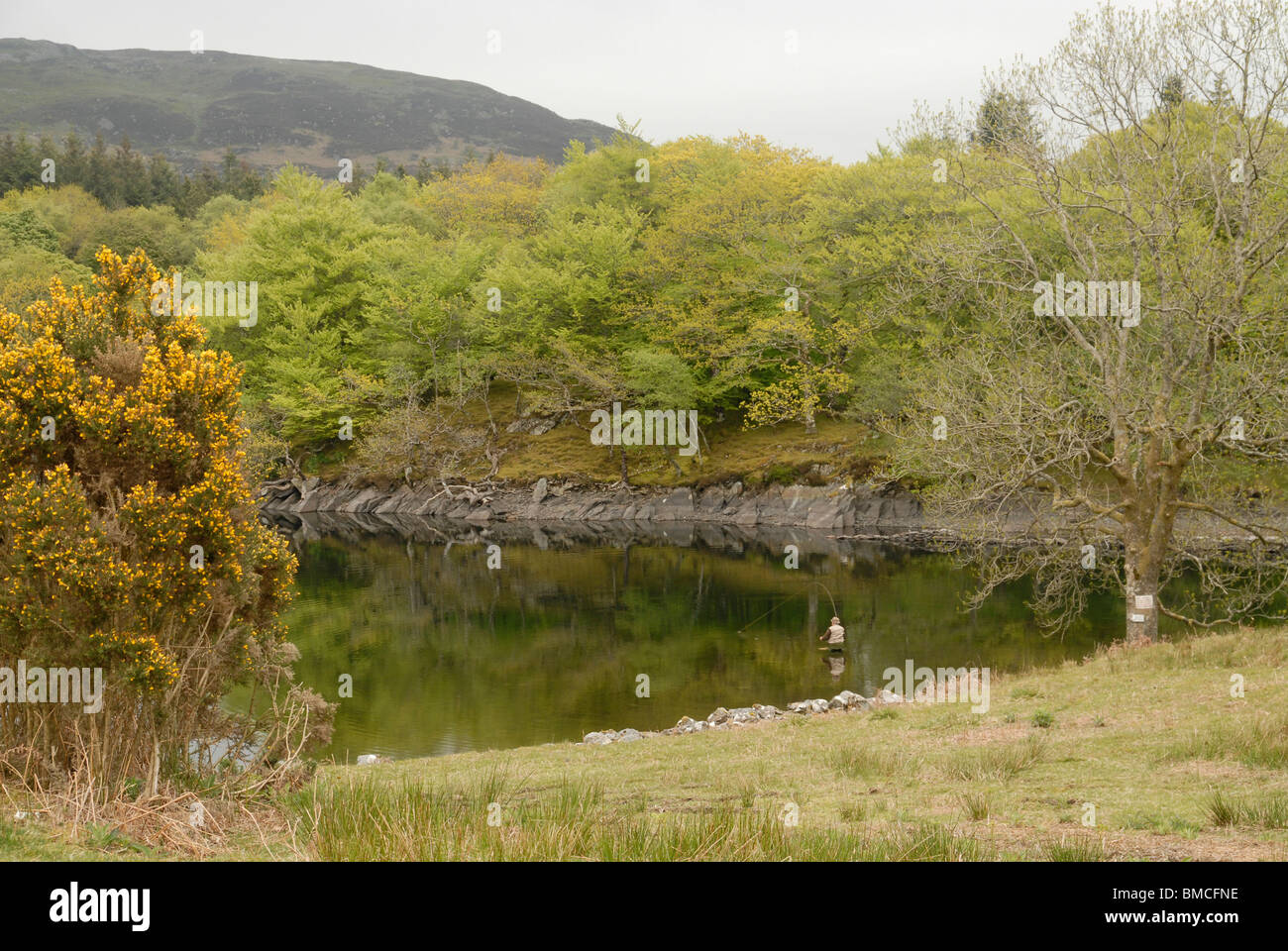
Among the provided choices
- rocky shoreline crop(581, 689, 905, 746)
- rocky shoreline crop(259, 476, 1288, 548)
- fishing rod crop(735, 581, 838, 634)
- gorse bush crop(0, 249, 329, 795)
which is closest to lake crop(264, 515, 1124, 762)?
fishing rod crop(735, 581, 838, 634)

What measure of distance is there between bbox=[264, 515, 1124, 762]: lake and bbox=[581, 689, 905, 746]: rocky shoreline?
102 cm

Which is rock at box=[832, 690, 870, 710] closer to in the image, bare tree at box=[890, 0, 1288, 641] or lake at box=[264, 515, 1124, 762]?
lake at box=[264, 515, 1124, 762]

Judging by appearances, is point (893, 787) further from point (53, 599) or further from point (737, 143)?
point (737, 143)

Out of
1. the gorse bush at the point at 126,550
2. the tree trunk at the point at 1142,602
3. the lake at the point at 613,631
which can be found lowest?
the lake at the point at 613,631

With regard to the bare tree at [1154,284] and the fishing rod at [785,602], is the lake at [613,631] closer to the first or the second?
the fishing rod at [785,602]

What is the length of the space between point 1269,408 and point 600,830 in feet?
64.0

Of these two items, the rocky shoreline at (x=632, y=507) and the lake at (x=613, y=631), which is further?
the rocky shoreline at (x=632, y=507)

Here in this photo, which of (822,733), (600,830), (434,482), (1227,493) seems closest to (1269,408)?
(1227,493)

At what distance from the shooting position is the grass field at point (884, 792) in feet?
23.6

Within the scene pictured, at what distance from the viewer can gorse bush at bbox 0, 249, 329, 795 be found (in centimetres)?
937

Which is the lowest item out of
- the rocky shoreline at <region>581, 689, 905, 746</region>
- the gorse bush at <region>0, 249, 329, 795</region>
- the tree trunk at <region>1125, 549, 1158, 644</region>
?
the rocky shoreline at <region>581, 689, 905, 746</region>

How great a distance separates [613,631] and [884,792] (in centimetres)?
2148

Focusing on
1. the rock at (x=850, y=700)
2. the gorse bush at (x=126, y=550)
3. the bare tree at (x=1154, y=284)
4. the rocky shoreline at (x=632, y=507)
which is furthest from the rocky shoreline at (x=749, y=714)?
the rocky shoreline at (x=632, y=507)

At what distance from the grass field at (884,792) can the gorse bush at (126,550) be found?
1165mm
